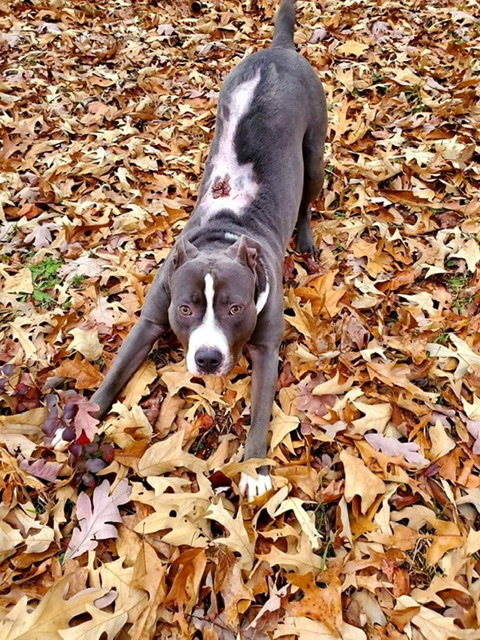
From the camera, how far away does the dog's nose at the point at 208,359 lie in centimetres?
288

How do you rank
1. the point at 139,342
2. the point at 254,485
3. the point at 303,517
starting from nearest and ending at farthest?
1. the point at 303,517
2. the point at 254,485
3. the point at 139,342

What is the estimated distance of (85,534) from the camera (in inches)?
105

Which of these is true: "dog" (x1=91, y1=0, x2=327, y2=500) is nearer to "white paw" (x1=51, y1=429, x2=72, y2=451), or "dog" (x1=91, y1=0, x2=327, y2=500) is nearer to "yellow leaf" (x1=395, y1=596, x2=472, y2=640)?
"white paw" (x1=51, y1=429, x2=72, y2=451)

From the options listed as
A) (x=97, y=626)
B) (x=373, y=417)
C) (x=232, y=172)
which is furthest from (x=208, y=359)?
(x=232, y=172)

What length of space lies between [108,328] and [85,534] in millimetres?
1514

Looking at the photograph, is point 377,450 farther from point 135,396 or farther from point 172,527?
point 135,396

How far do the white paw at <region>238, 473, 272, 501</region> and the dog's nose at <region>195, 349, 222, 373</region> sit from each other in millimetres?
596

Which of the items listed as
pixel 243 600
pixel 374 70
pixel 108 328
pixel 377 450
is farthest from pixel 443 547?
pixel 374 70

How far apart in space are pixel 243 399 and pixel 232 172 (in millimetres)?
1710

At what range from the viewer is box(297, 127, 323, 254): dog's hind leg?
4484 millimetres

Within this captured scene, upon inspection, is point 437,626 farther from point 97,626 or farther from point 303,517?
point 97,626

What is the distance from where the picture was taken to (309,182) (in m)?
4.60

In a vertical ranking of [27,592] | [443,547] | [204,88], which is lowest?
[27,592]

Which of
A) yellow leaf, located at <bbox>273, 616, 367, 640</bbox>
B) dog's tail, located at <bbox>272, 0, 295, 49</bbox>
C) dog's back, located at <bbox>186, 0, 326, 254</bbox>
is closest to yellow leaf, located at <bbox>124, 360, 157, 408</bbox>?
dog's back, located at <bbox>186, 0, 326, 254</bbox>
